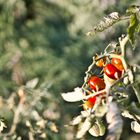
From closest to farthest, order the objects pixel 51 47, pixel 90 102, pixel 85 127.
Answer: pixel 85 127, pixel 90 102, pixel 51 47

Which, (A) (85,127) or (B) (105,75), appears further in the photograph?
(B) (105,75)

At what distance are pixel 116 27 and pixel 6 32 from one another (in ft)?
5.59

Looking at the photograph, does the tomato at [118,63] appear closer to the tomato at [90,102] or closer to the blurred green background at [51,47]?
the tomato at [90,102]

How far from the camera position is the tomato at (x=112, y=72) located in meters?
1.33

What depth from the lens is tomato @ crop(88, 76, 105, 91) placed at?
1.34m

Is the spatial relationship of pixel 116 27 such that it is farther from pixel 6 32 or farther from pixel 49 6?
pixel 49 6

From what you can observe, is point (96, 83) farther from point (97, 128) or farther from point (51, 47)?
point (51, 47)

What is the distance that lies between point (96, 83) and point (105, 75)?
36 millimetres

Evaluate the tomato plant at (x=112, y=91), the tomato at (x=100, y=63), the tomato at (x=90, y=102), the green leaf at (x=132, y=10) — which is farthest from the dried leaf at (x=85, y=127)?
the green leaf at (x=132, y=10)

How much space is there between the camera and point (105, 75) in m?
1.33

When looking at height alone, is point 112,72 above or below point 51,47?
below

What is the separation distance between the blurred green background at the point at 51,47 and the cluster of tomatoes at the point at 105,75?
268 cm

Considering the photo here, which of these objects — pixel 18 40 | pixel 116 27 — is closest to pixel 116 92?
pixel 116 27

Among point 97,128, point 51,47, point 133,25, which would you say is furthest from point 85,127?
point 51,47
